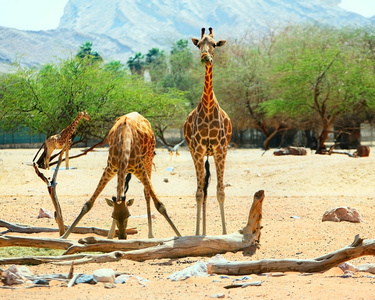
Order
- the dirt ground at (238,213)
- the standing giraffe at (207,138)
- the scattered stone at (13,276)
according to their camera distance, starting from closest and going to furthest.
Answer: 1. the dirt ground at (238,213)
2. the scattered stone at (13,276)
3. the standing giraffe at (207,138)

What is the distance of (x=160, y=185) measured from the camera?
67.7ft

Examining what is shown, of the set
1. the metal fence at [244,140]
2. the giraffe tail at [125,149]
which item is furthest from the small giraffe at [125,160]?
the metal fence at [244,140]

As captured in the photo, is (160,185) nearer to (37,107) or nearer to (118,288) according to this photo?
(37,107)

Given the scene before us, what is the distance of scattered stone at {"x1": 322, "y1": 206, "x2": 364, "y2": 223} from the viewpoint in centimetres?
1146

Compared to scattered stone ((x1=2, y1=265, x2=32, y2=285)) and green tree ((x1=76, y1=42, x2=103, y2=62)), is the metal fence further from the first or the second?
scattered stone ((x1=2, y1=265, x2=32, y2=285))

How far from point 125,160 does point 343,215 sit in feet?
16.0

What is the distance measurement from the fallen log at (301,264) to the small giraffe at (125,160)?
2057mm

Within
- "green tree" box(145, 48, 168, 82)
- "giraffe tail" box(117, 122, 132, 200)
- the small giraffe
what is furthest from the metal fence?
"giraffe tail" box(117, 122, 132, 200)

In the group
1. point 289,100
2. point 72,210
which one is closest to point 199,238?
point 72,210

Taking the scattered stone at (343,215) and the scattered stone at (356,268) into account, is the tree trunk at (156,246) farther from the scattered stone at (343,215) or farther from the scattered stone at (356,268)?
the scattered stone at (343,215)

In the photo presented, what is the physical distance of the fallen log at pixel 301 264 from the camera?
6.68 m

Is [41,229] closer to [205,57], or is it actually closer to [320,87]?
[205,57]

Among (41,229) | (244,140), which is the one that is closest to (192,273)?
(41,229)

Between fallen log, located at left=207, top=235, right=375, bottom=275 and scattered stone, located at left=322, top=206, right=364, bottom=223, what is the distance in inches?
191
